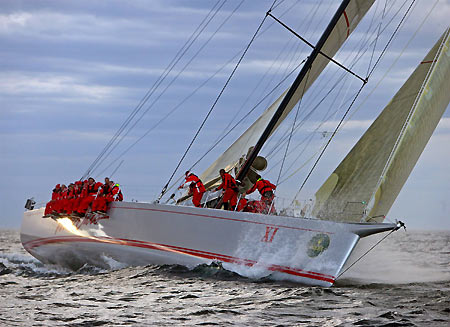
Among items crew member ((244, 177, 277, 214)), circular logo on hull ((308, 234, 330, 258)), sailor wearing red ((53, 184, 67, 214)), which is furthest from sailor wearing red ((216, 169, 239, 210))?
sailor wearing red ((53, 184, 67, 214))

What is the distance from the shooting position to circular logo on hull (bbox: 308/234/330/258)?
1016 cm

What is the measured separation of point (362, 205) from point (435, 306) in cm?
197

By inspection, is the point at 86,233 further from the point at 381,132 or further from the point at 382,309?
the point at 382,309

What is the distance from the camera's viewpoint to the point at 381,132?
35.2 feet

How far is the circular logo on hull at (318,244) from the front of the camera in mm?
10164

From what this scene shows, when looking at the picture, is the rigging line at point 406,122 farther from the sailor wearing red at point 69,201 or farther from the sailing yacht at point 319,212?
the sailor wearing red at point 69,201

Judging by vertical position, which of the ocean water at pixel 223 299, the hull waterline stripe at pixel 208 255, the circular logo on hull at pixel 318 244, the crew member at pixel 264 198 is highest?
the crew member at pixel 264 198

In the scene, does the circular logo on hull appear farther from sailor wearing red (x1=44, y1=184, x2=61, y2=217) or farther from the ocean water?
sailor wearing red (x1=44, y1=184, x2=61, y2=217)

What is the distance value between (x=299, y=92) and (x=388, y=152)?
8.46 feet

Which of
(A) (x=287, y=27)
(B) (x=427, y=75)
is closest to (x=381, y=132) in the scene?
(B) (x=427, y=75)

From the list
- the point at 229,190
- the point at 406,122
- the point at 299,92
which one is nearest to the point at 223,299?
the point at 229,190

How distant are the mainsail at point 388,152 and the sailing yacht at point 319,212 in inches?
0.6

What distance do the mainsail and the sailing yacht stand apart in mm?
16

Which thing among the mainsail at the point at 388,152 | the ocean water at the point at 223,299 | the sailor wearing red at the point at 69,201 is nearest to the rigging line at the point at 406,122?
the mainsail at the point at 388,152
